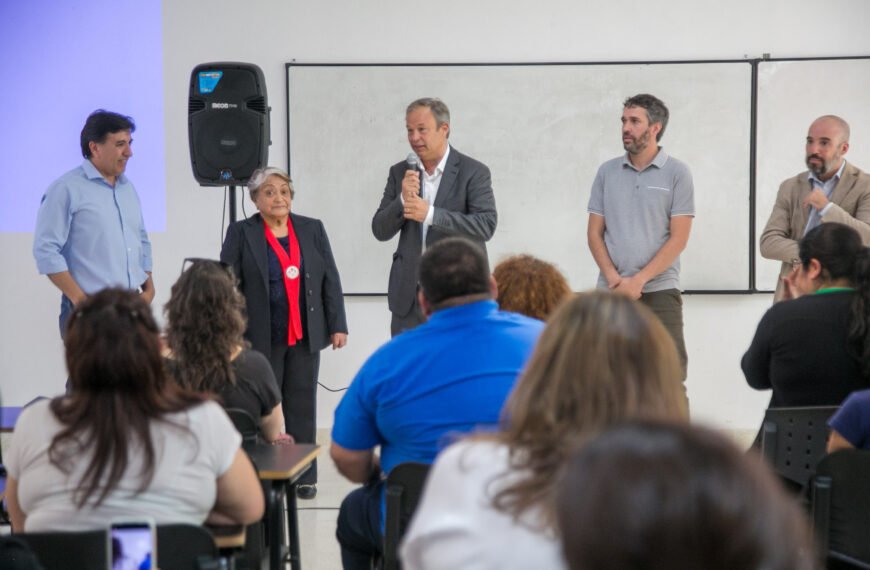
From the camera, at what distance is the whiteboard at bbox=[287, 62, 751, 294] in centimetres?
570

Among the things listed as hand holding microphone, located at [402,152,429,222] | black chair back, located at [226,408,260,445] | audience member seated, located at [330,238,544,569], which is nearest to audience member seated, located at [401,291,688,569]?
audience member seated, located at [330,238,544,569]

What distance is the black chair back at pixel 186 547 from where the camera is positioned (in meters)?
1.85

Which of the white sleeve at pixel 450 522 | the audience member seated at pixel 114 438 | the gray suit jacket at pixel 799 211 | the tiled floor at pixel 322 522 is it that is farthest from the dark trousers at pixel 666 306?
the white sleeve at pixel 450 522

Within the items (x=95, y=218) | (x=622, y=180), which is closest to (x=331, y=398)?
(x=95, y=218)

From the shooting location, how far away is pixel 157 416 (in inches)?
75.1

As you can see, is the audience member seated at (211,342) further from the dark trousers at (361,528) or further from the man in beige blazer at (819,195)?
the man in beige blazer at (819,195)

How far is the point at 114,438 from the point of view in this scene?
1.88 meters

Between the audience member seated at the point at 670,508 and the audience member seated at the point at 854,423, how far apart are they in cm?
180

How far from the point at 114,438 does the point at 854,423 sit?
67.8 inches

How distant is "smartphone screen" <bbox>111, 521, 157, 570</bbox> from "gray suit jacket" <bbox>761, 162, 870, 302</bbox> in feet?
10.3

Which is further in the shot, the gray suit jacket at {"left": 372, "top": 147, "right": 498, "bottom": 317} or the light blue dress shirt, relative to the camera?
the light blue dress shirt

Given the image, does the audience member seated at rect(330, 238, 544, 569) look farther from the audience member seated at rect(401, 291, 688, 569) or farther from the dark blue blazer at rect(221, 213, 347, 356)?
the dark blue blazer at rect(221, 213, 347, 356)

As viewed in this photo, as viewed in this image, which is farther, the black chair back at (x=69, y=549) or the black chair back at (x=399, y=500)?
the black chair back at (x=399, y=500)

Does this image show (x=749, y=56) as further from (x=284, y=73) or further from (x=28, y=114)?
(x=28, y=114)
